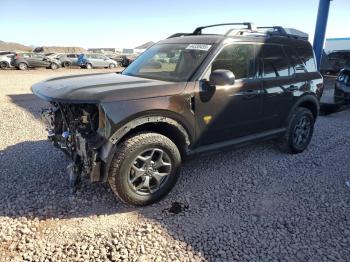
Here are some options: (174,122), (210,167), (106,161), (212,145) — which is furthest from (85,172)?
(210,167)

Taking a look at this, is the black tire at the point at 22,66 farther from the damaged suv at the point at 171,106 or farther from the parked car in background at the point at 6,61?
the damaged suv at the point at 171,106

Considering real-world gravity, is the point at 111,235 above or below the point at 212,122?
below

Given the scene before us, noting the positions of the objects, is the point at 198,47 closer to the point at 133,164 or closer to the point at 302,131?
the point at 133,164

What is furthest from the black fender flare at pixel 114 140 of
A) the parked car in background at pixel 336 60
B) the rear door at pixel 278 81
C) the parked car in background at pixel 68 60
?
the parked car in background at pixel 68 60

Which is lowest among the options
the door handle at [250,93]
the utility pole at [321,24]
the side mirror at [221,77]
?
the door handle at [250,93]

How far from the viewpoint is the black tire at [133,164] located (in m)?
3.45

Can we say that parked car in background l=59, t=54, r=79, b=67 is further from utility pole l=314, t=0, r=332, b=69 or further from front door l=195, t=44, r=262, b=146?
front door l=195, t=44, r=262, b=146

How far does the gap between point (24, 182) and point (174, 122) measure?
2.11 m

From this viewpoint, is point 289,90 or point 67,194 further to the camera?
point 289,90

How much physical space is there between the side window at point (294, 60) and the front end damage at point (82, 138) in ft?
10.5

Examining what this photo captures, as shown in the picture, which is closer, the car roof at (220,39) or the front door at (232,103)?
the front door at (232,103)

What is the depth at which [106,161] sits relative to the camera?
336 cm

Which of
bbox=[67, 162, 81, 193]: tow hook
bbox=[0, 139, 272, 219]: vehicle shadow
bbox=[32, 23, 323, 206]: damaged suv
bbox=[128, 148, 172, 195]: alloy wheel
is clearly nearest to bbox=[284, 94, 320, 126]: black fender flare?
bbox=[32, 23, 323, 206]: damaged suv

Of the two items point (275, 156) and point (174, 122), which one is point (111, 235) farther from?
point (275, 156)
